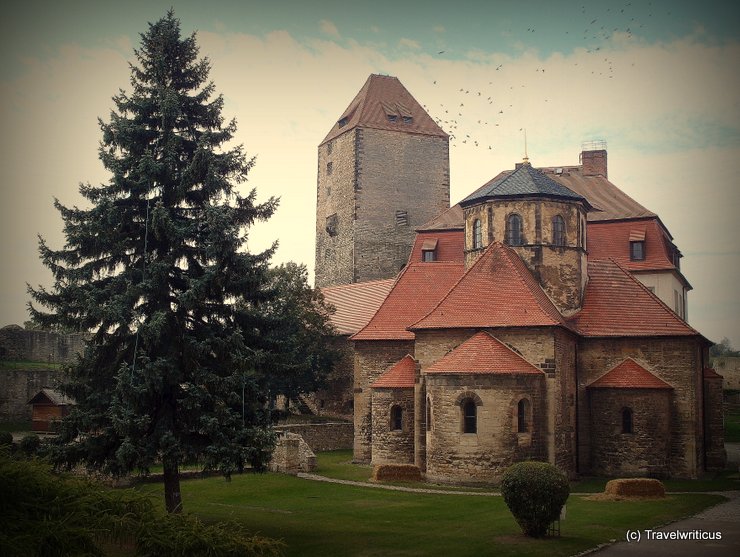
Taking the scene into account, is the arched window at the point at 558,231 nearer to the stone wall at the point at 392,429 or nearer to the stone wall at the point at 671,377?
the stone wall at the point at 671,377

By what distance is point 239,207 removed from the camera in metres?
22.3

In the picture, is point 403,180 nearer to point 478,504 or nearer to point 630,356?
point 630,356

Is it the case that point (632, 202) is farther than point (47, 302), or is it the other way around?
point (632, 202)

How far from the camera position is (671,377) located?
33.1 m

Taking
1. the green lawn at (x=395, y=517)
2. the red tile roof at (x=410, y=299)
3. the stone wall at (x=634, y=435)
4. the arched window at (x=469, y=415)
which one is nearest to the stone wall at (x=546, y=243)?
the red tile roof at (x=410, y=299)

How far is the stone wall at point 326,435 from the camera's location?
41.4 meters

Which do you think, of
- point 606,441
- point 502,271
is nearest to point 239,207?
point 502,271

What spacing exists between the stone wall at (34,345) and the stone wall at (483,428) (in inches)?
1108

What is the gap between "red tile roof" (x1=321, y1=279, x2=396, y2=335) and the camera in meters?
49.7

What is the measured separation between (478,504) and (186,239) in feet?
37.8

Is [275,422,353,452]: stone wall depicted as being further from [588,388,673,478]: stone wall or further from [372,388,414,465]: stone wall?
[588,388,673,478]: stone wall

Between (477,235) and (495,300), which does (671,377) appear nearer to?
(495,300)

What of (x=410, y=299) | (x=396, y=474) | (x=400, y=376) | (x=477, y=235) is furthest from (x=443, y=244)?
(x=396, y=474)

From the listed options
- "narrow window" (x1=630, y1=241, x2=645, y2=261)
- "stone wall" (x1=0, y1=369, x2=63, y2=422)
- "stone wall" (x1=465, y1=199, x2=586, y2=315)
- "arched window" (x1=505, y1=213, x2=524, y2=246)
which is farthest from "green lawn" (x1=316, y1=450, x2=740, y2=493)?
"stone wall" (x1=0, y1=369, x2=63, y2=422)
